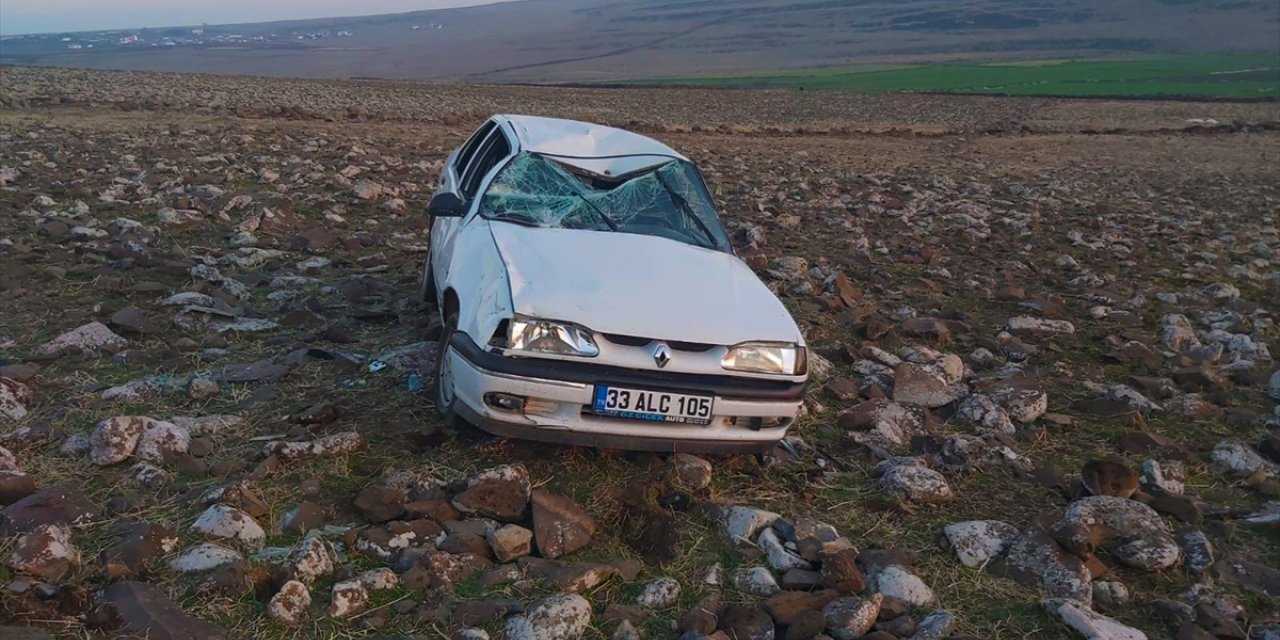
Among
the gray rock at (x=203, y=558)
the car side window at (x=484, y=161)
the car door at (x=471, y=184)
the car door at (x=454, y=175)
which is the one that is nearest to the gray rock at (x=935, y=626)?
the gray rock at (x=203, y=558)

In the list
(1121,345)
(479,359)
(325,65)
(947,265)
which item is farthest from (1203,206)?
(325,65)

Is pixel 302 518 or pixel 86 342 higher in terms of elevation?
pixel 86 342

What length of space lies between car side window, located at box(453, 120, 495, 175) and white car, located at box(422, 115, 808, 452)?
1666mm

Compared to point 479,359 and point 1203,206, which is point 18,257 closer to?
point 479,359

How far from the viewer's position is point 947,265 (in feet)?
32.8

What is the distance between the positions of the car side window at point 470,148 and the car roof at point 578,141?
325 millimetres

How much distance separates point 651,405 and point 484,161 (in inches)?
121

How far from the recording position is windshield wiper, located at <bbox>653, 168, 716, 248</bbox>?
20.2ft

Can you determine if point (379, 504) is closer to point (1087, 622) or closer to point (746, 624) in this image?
point (746, 624)

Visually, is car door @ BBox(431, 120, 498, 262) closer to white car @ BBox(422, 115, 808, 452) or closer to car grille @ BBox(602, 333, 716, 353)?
white car @ BBox(422, 115, 808, 452)

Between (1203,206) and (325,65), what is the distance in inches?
3765

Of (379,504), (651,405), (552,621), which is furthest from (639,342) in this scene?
(552,621)

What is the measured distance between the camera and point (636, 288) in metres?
4.87

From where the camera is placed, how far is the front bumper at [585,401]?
14.4ft
